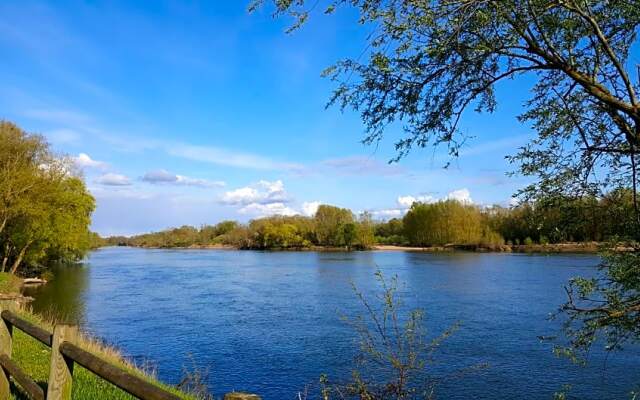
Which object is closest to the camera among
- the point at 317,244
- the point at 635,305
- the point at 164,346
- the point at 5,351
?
the point at 635,305

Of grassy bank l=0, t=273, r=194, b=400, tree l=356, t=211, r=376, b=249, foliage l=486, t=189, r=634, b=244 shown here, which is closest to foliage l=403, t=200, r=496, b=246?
tree l=356, t=211, r=376, b=249

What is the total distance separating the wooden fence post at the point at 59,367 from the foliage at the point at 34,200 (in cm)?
3164

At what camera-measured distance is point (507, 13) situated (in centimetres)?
444

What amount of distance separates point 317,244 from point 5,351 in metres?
122

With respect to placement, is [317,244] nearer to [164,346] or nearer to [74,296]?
[74,296]

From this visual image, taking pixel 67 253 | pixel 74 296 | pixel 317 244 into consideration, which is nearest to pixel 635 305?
pixel 74 296

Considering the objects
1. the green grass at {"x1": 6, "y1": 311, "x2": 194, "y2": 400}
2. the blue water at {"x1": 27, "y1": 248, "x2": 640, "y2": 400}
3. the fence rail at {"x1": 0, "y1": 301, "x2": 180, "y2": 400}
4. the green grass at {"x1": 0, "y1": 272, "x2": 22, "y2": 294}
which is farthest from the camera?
the green grass at {"x1": 0, "y1": 272, "x2": 22, "y2": 294}

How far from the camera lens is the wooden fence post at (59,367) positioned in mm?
4672

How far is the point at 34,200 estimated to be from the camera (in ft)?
113

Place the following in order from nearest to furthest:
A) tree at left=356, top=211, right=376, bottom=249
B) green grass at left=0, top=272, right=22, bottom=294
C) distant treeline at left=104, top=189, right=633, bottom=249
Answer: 1. green grass at left=0, top=272, right=22, bottom=294
2. distant treeline at left=104, top=189, right=633, bottom=249
3. tree at left=356, top=211, right=376, bottom=249

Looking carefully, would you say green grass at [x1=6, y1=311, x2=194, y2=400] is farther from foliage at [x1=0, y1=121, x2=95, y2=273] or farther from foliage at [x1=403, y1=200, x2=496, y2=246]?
foliage at [x1=403, y1=200, x2=496, y2=246]

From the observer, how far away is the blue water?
14367mm

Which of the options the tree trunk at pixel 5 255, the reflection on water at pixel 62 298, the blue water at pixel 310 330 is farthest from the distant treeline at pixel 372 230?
the tree trunk at pixel 5 255

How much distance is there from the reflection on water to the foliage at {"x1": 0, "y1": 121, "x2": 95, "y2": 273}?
11.9 feet
